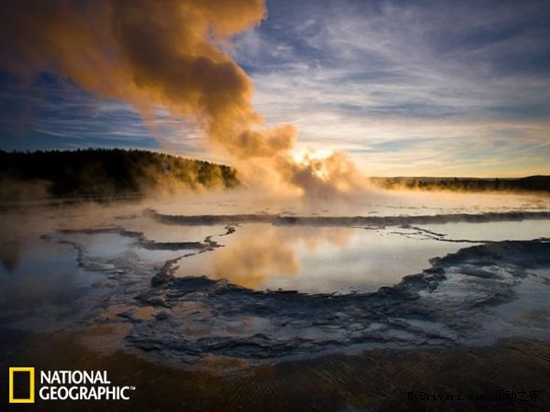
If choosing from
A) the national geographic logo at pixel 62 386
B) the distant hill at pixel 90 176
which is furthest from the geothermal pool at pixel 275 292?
the distant hill at pixel 90 176

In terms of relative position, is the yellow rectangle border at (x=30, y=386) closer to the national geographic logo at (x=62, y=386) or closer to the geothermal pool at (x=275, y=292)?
the national geographic logo at (x=62, y=386)

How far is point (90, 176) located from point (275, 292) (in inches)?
2208

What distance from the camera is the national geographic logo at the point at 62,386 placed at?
398 centimetres

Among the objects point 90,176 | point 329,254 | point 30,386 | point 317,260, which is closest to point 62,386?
point 30,386

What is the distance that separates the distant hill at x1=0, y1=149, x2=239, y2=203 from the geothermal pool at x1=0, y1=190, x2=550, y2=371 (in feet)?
98.4

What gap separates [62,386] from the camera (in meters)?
4.17

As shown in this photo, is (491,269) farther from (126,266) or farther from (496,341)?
(126,266)

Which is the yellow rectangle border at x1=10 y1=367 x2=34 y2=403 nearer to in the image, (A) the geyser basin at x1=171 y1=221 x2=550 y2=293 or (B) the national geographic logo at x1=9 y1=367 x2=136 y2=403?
(B) the national geographic logo at x1=9 y1=367 x2=136 y2=403

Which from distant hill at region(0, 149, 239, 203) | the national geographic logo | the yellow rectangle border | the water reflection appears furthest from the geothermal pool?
distant hill at region(0, 149, 239, 203)

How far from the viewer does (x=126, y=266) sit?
886 cm

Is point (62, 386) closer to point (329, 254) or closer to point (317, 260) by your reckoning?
point (317, 260)

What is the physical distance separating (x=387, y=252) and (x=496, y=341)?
4.76 m

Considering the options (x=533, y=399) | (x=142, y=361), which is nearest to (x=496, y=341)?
(x=533, y=399)

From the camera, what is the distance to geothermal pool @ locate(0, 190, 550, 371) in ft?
16.5
